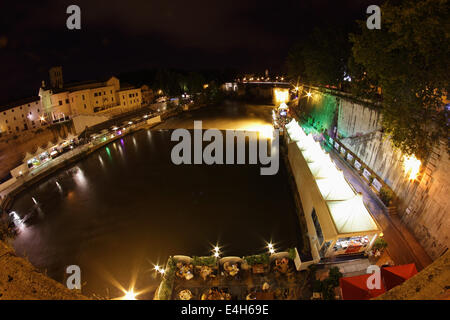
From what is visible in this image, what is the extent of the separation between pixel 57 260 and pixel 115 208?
4.84 metres

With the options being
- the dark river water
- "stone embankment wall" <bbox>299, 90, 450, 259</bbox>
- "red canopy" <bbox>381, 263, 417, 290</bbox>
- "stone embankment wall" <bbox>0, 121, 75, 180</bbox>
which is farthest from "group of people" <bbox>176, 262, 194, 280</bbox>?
"stone embankment wall" <bbox>0, 121, 75, 180</bbox>

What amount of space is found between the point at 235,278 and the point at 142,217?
339 inches

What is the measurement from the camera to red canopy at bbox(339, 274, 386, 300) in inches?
292

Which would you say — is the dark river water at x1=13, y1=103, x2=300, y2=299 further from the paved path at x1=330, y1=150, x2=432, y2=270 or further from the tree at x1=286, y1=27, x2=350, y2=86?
the tree at x1=286, y1=27, x2=350, y2=86

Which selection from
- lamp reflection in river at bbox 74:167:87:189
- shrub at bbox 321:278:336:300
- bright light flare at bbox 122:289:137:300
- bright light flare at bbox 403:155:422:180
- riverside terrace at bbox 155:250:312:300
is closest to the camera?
shrub at bbox 321:278:336:300

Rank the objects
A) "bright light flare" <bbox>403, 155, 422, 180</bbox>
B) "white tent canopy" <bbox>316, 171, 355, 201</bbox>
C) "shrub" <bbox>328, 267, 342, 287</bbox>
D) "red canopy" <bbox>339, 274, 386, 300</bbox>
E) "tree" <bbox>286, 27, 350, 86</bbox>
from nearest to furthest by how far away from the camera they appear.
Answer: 1. "red canopy" <bbox>339, 274, 386, 300</bbox>
2. "shrub" <bbox>328, 267, 342, 287</bbox>
3. "white tent canopy" <bbox>316, 171, 355, 201</bbox>
4. "bright light flare" <bbox>403, 155, 422, 180</bbox>
5. "tree" <bbox>286, 27, 350, 86</bbox>

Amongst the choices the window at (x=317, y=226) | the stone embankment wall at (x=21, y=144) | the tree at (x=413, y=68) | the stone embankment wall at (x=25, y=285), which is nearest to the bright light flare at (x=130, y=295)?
the stone embankment wall at (x=25, y=285)

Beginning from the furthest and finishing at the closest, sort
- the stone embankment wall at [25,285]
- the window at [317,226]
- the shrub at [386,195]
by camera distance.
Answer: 1. the shrub at [386,195]
2. the window at [317,226]
3. the stone embankment wall at [25,285]

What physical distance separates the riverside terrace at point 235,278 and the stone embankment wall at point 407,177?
6.21 m

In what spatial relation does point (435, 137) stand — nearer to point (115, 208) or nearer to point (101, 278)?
point (101, 278)

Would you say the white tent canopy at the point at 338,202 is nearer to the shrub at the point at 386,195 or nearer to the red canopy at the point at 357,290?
the red canopy at the point at 357,290

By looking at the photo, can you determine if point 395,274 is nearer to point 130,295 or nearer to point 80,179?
point 130,295

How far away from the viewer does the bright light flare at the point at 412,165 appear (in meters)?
11.8

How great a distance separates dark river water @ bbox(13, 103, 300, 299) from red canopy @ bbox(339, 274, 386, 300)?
5062 mm
